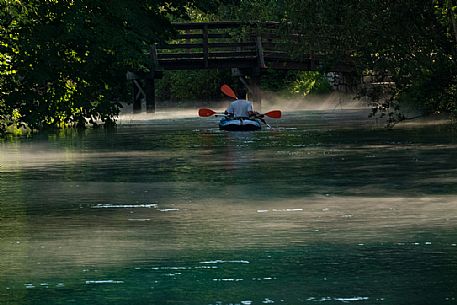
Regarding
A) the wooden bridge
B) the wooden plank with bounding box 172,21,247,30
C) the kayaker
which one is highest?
the wooden plank with bounding box 172,21,247,30

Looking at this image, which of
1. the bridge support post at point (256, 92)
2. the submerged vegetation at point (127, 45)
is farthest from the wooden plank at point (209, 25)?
the submerged vegetation at point (127, 45)

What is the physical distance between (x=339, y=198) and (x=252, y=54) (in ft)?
139

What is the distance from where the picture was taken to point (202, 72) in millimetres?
76062

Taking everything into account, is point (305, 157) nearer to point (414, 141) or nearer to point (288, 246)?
point (414, 141)

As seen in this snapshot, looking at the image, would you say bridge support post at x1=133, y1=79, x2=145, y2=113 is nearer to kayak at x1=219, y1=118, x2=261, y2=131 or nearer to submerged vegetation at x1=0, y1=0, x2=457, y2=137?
submerged vegetation at x1=0, y1=0, x2=457, y2=137

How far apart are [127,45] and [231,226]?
9.54 metres

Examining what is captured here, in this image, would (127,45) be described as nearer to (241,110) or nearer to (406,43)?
(406,43)

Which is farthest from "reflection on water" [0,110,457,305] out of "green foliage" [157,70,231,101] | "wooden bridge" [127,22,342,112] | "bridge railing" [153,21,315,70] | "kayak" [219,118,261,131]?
"green foliage" [157,70,231,101]

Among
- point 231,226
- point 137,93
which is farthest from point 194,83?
point 231,226

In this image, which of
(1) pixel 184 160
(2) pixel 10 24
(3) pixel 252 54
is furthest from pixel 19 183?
(3) pixel 252 54

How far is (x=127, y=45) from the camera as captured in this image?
1041 inches

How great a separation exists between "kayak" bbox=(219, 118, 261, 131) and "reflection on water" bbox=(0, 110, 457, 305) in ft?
32.2

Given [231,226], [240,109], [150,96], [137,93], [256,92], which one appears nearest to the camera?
[231,226]

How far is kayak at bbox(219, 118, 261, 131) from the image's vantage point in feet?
145
